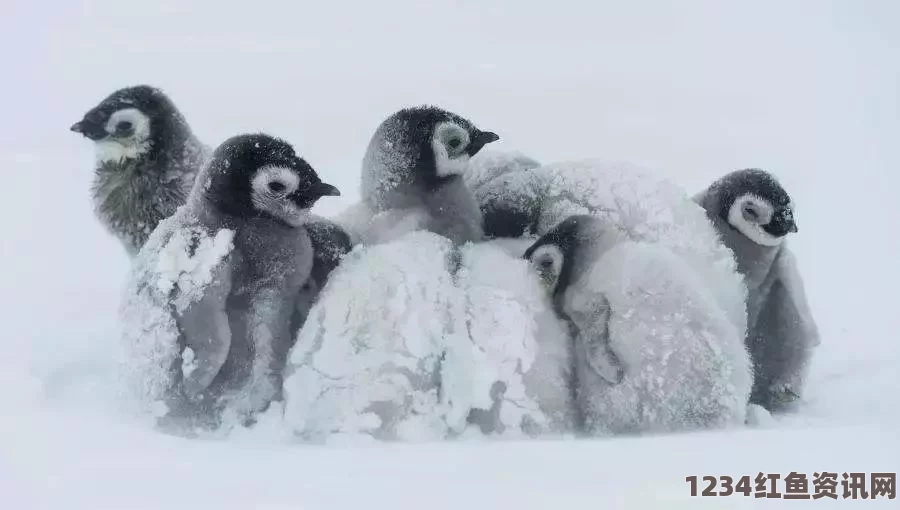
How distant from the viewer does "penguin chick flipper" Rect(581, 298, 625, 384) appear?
199 centimetres

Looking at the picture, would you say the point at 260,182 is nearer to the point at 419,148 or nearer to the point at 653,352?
the point at 419,148

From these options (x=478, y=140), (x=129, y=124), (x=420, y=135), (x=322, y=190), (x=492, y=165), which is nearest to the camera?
(x=322, y=190)

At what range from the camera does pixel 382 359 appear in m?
1.98

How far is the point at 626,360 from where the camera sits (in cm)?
199

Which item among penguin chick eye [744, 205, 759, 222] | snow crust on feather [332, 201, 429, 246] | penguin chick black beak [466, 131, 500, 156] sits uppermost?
penguin chick black beak [466, 131, 500, 156]

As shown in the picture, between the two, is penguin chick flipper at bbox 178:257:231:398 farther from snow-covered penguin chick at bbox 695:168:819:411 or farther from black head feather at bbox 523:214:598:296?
snow-covered penguin chick at bbox 695:168:819:411

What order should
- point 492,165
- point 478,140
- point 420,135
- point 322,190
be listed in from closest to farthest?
point 322,190 → point 420,135 → point 478,140 → point 492,165

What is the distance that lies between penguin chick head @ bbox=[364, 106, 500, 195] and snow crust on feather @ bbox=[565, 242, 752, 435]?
55 cm

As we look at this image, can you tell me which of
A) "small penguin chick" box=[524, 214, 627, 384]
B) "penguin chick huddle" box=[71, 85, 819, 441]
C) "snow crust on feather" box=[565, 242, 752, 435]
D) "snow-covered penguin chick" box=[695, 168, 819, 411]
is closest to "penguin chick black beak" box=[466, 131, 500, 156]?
"penguin chick huddle" box=[71, 85, 819, 441]

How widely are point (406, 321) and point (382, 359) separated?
11 centimetres

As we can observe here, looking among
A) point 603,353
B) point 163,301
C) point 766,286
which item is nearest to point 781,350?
point 766,286

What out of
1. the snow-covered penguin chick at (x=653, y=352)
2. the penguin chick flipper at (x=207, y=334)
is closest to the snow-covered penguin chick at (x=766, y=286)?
the snow-covered penguin chick at (x=653, y=352)

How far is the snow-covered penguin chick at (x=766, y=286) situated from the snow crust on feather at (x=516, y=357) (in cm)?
65

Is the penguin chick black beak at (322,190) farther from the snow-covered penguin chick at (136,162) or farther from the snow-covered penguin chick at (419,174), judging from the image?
the snow-covered penguin chick at (136,162)
